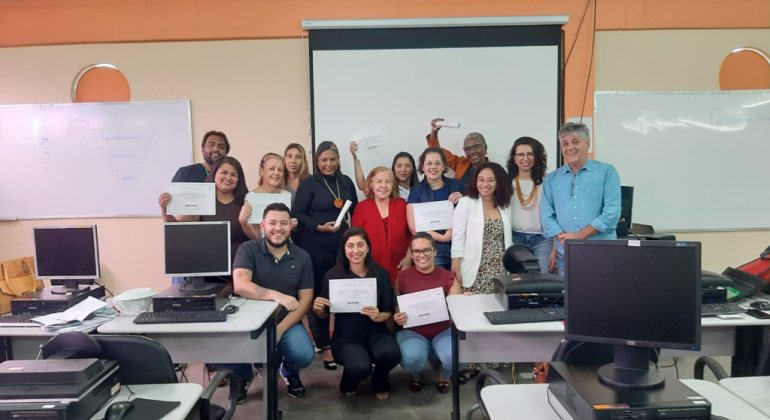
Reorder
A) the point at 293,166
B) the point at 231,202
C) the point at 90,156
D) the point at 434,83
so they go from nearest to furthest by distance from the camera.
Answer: the point at 231,202 < the point at 293,166 < the point at 434,83 < the point at 90,156

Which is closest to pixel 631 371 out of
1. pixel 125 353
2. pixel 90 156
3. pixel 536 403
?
pixel 536 403

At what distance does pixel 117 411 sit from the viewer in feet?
4.46

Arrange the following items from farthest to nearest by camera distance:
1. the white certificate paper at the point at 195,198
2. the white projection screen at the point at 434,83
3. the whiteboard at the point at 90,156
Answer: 1. the whiteboard at the point at 90,156
2. the white projection screen at the point at 434,83
3. the white certificate paper at the point at 195,198

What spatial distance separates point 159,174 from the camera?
400cm

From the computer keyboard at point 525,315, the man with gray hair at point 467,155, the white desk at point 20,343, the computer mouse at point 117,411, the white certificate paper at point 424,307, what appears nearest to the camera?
the computer mouse at point 117,411

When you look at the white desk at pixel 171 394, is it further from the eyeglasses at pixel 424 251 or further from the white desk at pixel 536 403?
the eyeglasses at pixel 424 251

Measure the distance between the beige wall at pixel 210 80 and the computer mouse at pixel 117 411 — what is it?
9.28ft

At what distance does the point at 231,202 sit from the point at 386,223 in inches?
43.0

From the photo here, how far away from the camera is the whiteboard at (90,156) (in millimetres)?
3959

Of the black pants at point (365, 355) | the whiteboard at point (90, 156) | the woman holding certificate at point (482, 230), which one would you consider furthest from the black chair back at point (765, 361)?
the whiteboard at point (90, 156)

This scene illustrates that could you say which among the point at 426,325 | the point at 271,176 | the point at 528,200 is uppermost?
the point at 271,176

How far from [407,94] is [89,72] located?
3004 millimetres

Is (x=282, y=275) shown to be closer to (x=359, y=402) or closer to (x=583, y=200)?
(x=359, y=402)

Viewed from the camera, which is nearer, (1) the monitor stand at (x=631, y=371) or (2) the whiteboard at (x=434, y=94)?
(1) the monitor stand at (x=631, y=371)
